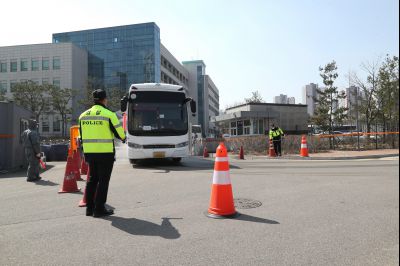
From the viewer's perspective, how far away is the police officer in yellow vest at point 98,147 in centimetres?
562

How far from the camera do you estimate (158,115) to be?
13352 mm

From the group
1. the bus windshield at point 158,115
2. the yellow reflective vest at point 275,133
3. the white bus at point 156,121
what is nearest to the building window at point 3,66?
the yellow reflective vest at point 275,133

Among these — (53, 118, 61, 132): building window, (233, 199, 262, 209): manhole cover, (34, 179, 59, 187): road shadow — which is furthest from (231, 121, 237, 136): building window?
(53, 118, 61, 132): building window

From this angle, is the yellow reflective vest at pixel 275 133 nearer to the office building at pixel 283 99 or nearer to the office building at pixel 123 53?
the office building at pixel 123 53

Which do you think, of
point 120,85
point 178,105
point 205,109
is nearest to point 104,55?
point 120,85

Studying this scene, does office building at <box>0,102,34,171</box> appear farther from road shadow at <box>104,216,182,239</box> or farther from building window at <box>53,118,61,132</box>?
building window at <box>53,118,61,132</box>

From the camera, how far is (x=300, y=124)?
39.9m

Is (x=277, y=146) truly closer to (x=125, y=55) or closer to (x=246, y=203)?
(x=246, y=203)

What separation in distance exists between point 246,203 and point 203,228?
1728 millimetres

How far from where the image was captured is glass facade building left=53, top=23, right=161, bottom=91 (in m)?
75.9

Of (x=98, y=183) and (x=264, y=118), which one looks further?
(x=264, y=118)

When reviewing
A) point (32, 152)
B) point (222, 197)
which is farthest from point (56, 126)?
point (222, 197)

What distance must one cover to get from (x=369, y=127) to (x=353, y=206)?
24.1m

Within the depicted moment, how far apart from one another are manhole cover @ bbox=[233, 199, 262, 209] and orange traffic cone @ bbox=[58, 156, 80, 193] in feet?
12.9
